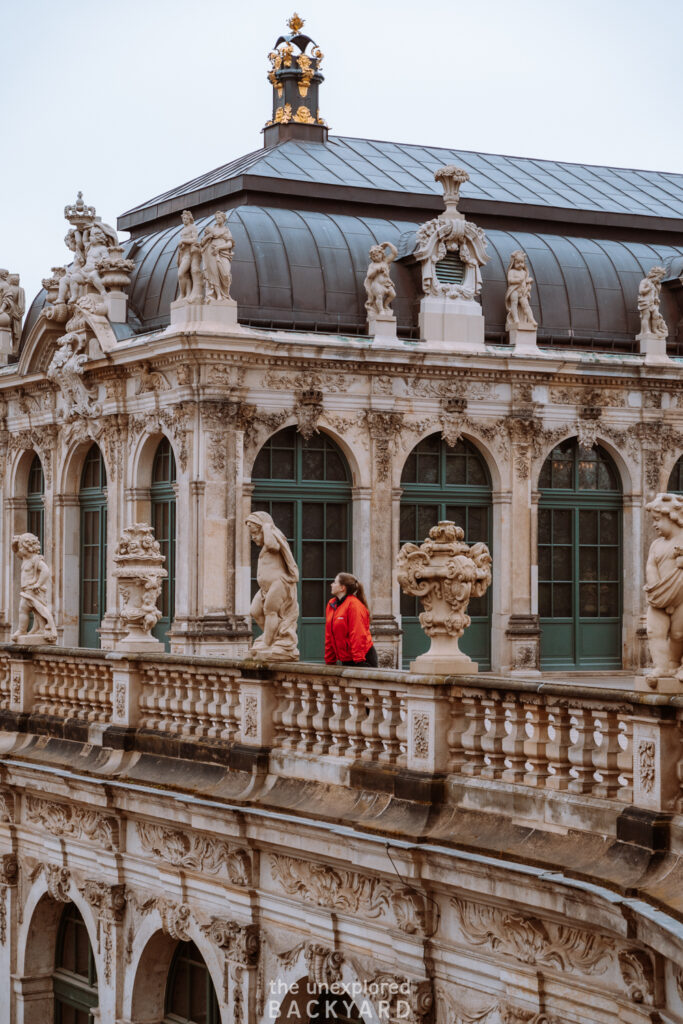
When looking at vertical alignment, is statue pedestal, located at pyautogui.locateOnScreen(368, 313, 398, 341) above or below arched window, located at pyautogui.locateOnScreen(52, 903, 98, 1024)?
above

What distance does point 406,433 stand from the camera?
30.4 m

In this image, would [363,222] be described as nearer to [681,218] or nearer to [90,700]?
[681,218]

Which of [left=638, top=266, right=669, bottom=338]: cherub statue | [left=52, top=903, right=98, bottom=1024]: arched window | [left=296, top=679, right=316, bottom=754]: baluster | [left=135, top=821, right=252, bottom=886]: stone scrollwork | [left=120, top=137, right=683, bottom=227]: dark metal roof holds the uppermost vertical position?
[left=120, top=137, right=683, bottom=227]: dark metal roof

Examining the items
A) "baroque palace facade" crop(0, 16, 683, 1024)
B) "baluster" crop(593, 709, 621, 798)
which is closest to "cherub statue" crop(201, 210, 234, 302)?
"baroque palace facade" crop(0, 16, 683, 1024)

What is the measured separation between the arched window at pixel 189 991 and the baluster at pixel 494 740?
5.74 meters

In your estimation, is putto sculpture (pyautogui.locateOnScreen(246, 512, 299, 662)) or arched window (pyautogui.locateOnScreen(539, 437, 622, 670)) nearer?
putto sculpture (pyautogui.locateOnScreen(246, 512, 299, 662))

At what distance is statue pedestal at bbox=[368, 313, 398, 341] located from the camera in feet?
98.8

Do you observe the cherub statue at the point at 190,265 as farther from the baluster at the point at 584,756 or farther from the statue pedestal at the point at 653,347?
the baluster at the point at 584,756

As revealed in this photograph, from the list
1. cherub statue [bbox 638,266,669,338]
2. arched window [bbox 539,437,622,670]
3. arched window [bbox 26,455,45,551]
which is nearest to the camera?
arched window [bbox 539,437,622,670]

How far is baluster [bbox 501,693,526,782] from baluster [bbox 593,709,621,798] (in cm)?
86

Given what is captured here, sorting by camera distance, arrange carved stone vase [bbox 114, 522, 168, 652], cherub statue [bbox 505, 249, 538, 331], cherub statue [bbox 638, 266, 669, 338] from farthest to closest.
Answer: cherub statue [bbox 638, 266, 669, 338] < cherub statue [bbox 505, 249, 538, 331] < carved stone vase [bbox 114, 522, 168, 652]

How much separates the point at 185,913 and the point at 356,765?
11.0 feet

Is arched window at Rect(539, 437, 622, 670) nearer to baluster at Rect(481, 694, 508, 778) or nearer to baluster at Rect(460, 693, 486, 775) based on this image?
baluster at Rect(460, 693, 486, 775)

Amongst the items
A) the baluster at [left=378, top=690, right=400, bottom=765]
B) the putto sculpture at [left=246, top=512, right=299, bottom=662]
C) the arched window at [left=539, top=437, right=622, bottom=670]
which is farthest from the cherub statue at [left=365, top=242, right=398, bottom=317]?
the baluster at [left=378, top=690, right=400, bottom=765]
